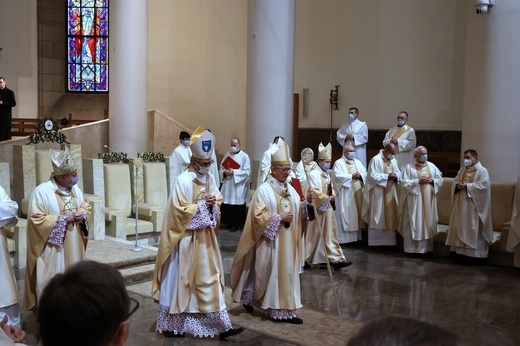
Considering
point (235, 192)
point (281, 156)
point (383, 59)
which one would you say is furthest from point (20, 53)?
point (281, 156)

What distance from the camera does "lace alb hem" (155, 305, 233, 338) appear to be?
19.6ft

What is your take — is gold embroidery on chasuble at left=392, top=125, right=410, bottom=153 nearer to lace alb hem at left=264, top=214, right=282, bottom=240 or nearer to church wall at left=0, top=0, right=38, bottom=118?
lace alb hem at left=264, top=214, right=282, bottom=240

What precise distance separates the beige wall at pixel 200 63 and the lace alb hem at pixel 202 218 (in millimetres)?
11519

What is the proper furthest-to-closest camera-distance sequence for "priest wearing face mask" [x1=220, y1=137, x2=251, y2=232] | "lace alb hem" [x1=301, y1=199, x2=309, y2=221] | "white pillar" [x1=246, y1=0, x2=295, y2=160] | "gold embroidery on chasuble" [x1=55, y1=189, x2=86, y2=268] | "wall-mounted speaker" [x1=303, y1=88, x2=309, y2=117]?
1. "wall-mounted speaker" [x1=303, y1=88, x2=309, y2=117]
2. "white pillar" [x1=246, y1=0, x2=295, y2=160]
3. "priest wearing face mask" [x1=220, y1=137, x2=251, y2=232]
4. "lace alb hem" [x1=301, y1=199, x2=309, y2=221]
5. "gold embroidery on chasuble" [x1=55, y1=189, x2=86, y2=268]

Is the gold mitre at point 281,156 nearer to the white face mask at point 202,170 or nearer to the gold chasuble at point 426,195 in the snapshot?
the white face mask at point 202,170

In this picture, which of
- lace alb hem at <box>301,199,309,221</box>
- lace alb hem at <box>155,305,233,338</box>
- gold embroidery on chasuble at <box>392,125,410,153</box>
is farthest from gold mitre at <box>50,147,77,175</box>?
gold embroidery on chasuble at <box>392,125,410,153</box>

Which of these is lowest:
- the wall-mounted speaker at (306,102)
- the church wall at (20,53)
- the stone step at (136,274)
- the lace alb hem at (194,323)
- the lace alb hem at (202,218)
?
the stone step at (136,274)

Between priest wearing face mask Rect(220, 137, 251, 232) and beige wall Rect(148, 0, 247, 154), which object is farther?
beige wall Rect(148, 0, 247, 154)

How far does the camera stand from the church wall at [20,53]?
1905 centimetres

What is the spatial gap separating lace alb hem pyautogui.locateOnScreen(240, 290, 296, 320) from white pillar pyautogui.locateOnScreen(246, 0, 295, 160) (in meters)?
6.71

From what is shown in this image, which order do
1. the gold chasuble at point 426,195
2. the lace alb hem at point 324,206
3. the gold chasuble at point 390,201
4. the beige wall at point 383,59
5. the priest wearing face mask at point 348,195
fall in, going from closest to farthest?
1. the lace alb hem at point 324,206
2. the gold chasuble at point 426,195
3. the gold chasuble at point 390,201
4. the priest wearing face mask at point 348,195
5. the beige wall at point 383,59

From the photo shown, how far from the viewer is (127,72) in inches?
560

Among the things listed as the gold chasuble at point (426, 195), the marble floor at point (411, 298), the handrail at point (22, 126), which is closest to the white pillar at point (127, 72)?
the handrail at point (22, 126)

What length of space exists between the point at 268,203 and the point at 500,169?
6522 millimetres
